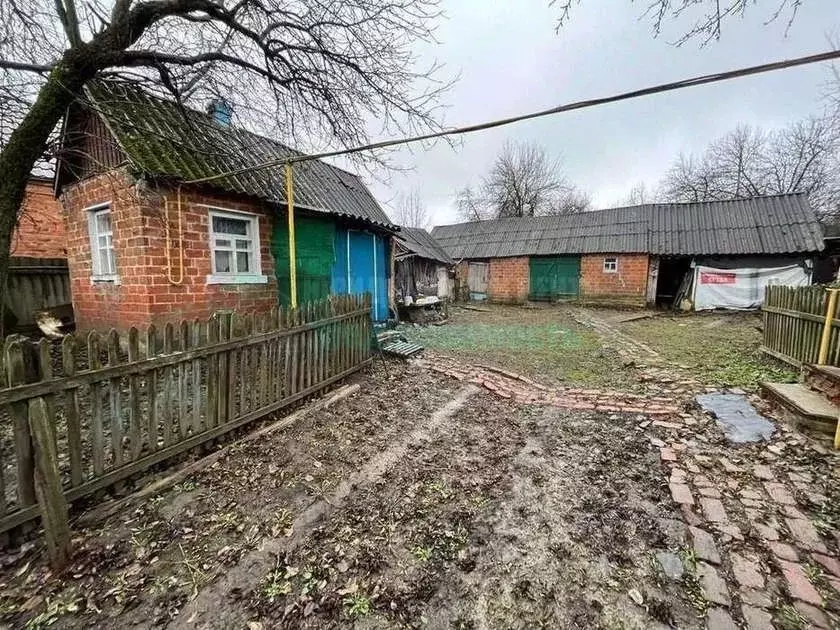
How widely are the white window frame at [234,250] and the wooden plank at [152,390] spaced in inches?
144

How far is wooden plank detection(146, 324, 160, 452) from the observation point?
2.89 meters

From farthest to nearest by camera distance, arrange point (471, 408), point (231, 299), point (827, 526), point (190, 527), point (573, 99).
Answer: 1. point (231, 299)
2. point (471, 408)
3. point (573, 99)
4. point (190, 527)
5. point (827, 526)

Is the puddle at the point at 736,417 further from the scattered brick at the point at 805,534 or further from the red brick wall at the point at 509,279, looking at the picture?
the red brick wall at the point at 509,279

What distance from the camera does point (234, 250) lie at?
6.59 metres

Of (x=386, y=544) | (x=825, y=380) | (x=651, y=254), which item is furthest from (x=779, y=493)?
(x=651, y=254)

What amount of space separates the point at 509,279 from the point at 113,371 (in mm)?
19526

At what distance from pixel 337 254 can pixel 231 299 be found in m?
2.63

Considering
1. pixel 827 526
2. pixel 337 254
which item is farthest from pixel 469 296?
pixel 827 526

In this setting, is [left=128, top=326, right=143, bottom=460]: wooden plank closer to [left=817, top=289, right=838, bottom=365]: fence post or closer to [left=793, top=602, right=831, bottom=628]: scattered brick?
[left=793, top=602, right=831, bottom=628]: scattered brick

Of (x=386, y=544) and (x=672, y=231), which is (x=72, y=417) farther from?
(x=672, y=231)

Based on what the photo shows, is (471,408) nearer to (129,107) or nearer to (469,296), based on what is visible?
(129,107)

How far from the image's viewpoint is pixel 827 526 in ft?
7.80

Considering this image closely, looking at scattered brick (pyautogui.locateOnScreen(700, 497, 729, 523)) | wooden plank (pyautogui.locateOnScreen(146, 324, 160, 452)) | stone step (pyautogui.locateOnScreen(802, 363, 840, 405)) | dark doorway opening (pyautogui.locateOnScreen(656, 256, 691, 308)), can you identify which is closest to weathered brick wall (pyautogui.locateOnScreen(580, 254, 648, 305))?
dark doorway opening (pyautogui.locateOnScreen(656, 256, 691, 308))

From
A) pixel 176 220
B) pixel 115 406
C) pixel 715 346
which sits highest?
pixel 176 220
